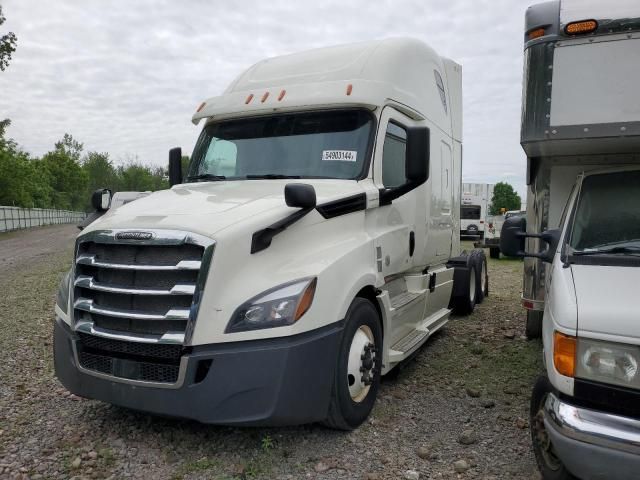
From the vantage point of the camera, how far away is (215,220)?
362cm

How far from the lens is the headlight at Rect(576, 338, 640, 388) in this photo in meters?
2.66

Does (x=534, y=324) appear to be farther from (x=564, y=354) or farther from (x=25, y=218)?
(x=25, y=218)

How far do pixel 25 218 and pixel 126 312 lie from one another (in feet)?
154

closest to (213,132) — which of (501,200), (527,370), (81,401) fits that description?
(81,401)

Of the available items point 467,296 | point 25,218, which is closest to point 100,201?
point 467,296

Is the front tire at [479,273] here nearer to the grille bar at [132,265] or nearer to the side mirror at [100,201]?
the side mirror at [100,201]

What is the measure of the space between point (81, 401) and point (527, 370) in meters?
4.43

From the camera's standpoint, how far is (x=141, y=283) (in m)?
3.59

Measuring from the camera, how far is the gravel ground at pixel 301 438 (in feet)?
11.7

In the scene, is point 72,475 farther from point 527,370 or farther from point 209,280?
point 527,370

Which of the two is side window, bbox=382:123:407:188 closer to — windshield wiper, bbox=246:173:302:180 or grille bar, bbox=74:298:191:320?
windshield wiper, bbox=246:173:302:180

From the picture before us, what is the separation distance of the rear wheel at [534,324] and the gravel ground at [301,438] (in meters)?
0.81

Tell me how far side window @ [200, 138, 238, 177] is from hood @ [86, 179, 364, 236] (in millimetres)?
273

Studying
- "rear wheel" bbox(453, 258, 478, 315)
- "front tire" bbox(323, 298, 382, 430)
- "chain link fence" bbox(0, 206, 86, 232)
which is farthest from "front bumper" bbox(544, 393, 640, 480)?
"chain link fence" bbox(0, 206, 86, 232)
